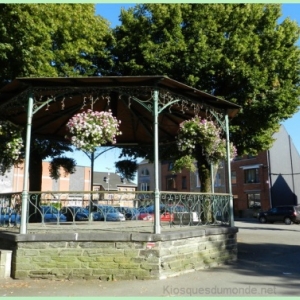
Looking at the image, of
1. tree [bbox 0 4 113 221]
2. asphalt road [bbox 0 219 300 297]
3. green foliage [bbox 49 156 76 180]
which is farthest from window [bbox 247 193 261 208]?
asphalt road [bbox 0 219 300 297]

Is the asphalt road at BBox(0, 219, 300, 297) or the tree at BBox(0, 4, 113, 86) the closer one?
the asphalt road at BBox(0, 219, 300, 297)

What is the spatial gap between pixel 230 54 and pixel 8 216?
9895mm

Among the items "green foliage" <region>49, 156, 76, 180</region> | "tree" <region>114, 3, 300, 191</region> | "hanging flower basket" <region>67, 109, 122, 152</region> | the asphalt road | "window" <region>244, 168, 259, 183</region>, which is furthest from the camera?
"window" <region>244, 168, 259, 183</region>

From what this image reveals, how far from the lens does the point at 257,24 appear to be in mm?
15281

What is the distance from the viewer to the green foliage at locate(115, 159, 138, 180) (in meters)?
15.2

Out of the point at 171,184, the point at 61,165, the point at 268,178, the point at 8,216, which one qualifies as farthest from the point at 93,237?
the point at 171,184

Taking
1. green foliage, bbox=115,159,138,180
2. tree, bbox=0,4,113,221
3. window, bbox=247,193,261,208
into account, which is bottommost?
window, bbox=247,193,261,208

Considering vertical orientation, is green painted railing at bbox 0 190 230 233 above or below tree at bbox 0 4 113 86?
below

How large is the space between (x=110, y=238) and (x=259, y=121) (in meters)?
9.06

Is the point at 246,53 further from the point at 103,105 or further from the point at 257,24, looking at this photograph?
the point at 103,105

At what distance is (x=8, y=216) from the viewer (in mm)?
9406

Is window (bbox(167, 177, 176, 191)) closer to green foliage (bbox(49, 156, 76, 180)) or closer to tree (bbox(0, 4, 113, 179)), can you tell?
tree (bbox(0, 4, 113, 179))

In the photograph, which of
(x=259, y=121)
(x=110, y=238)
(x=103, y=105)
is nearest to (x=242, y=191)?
(x=259, y=121)

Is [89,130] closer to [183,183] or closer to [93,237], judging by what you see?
[93,237]
